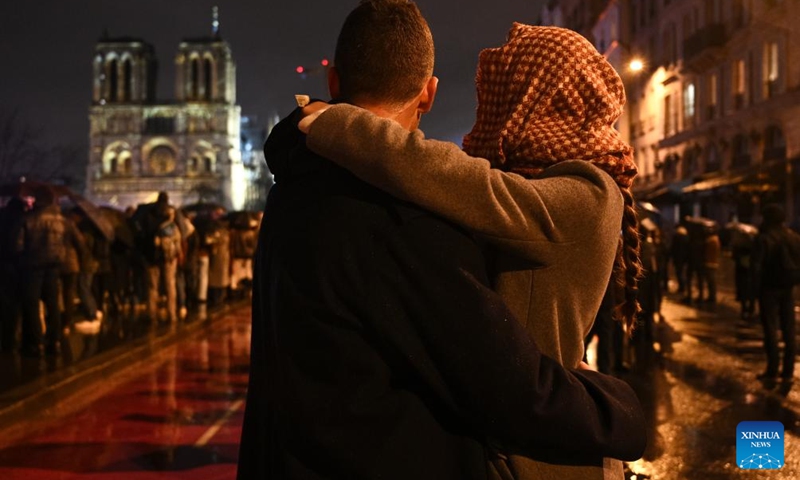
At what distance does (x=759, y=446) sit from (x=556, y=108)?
431cm

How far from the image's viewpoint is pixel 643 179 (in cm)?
5278

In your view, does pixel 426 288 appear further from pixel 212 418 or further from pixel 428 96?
pixel 212 418

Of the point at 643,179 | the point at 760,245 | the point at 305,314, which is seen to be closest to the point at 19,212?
the point at 760,245

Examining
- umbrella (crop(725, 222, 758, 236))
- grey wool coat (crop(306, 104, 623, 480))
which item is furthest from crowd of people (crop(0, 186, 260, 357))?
umbrella (crop(725, 222, 758, 236))

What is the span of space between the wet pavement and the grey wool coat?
456cm

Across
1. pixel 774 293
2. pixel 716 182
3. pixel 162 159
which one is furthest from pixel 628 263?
pixel 162 159

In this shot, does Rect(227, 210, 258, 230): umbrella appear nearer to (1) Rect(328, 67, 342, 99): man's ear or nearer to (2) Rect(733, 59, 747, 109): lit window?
(1) Rect(328, 67, 342, 99): man's ear

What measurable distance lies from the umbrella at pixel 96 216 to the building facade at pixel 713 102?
1892 cm

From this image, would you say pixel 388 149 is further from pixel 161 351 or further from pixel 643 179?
pixel 643 179

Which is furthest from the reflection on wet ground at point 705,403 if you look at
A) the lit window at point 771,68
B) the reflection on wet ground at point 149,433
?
the lit window at point 771,68

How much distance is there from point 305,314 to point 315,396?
15 centimetres

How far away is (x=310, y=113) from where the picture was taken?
1733mm

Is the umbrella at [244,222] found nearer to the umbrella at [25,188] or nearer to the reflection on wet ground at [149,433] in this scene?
the umbrella at [25,188]

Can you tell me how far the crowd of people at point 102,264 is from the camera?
35.4 feet
